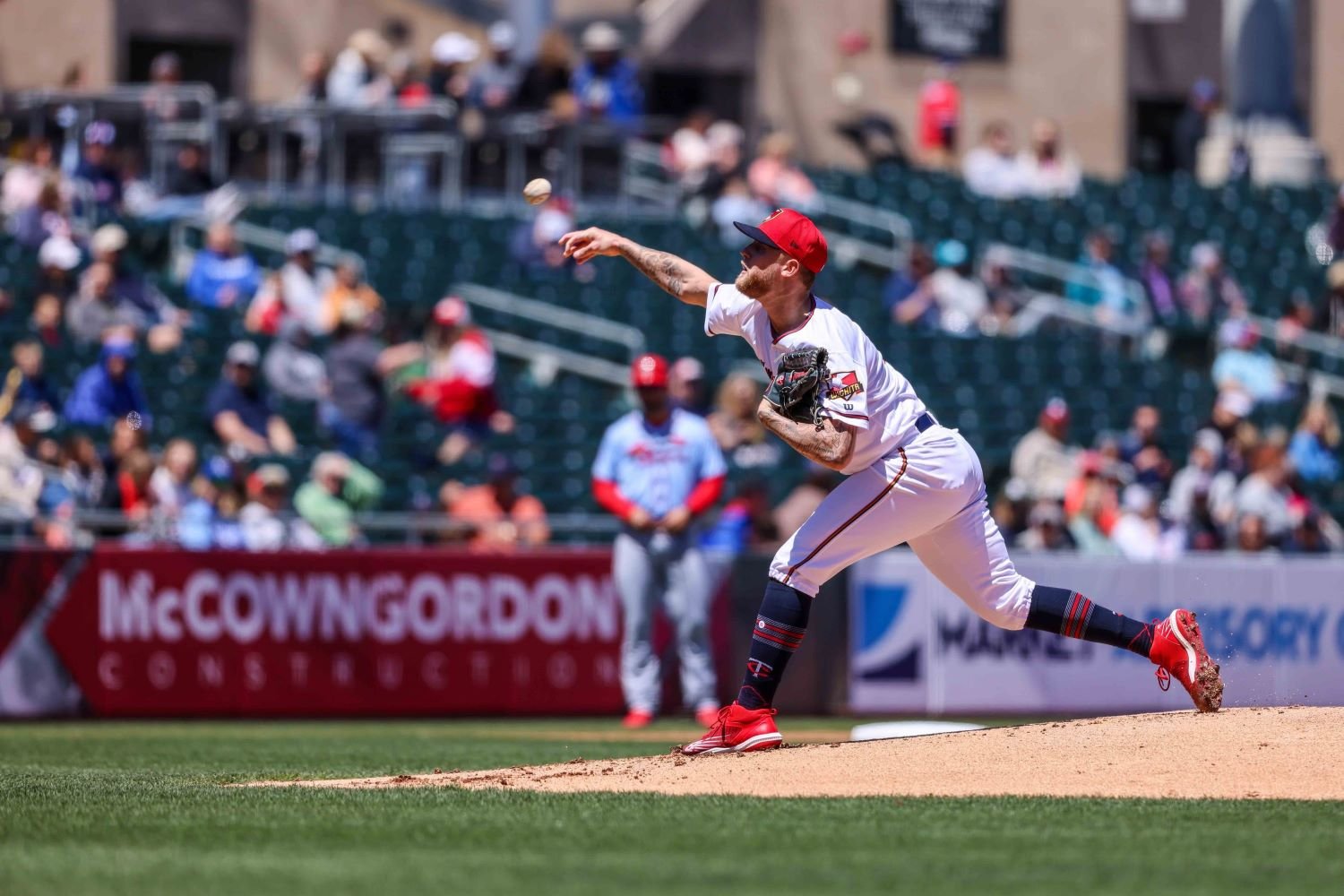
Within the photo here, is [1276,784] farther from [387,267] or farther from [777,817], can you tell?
[387,267]

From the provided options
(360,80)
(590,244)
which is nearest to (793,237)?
(590,244)

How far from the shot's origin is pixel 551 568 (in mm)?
14148

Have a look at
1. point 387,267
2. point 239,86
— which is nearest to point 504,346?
point 387,267

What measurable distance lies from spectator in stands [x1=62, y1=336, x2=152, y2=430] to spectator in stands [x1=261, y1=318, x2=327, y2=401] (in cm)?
122

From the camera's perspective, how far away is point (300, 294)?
16750mm

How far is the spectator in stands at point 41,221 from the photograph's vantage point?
675 inches

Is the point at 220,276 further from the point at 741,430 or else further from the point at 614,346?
the point at 741,430

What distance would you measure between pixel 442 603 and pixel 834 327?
6532 millimetres

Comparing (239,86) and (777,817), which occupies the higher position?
(239,86)

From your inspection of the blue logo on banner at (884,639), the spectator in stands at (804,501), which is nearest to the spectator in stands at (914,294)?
the spectator in stands at (804,501)

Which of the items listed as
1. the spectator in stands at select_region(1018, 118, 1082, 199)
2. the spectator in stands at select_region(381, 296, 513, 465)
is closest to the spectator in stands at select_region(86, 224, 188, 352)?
the spectator in stands at select_region(381, 296, 513, 465)

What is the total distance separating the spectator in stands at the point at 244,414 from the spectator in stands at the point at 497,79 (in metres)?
5.42

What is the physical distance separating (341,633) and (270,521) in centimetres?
84

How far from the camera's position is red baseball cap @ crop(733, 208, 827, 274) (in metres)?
7.84
